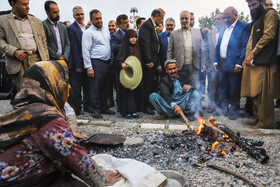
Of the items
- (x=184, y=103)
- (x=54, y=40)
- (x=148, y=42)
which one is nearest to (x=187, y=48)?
(x=148, y=42)

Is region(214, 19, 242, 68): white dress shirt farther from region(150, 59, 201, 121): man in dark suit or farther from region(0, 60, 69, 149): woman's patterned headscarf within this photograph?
region(0, 60, 69, 149): woman's patterned headscarf

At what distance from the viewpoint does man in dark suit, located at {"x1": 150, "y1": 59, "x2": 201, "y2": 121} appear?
5.79 meters

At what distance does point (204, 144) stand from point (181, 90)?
239 centimetres

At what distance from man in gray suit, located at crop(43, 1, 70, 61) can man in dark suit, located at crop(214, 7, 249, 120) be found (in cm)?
411

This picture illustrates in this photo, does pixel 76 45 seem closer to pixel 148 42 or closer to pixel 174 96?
pixel 148 42

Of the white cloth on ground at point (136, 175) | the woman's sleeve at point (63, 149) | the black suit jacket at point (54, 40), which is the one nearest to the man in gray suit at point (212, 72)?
the black suit jacket at point (54, 40)

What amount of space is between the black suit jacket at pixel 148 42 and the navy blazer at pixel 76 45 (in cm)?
168

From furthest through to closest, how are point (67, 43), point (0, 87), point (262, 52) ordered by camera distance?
point (0, 87) < point (67, 43) < point (262, 52)

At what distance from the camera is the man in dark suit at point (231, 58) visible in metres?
5.71

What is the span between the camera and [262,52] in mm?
4848

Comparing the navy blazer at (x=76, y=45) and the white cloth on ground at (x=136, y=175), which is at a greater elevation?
the navy blazer at (x=76, y=45)

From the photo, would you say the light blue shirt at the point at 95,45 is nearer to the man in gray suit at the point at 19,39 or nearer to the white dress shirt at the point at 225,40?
the man in gray suit at the point at 19,39

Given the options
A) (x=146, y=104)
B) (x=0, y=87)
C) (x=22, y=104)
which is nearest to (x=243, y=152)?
(x=22, y=104)

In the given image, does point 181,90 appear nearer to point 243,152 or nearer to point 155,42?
point 155,42
